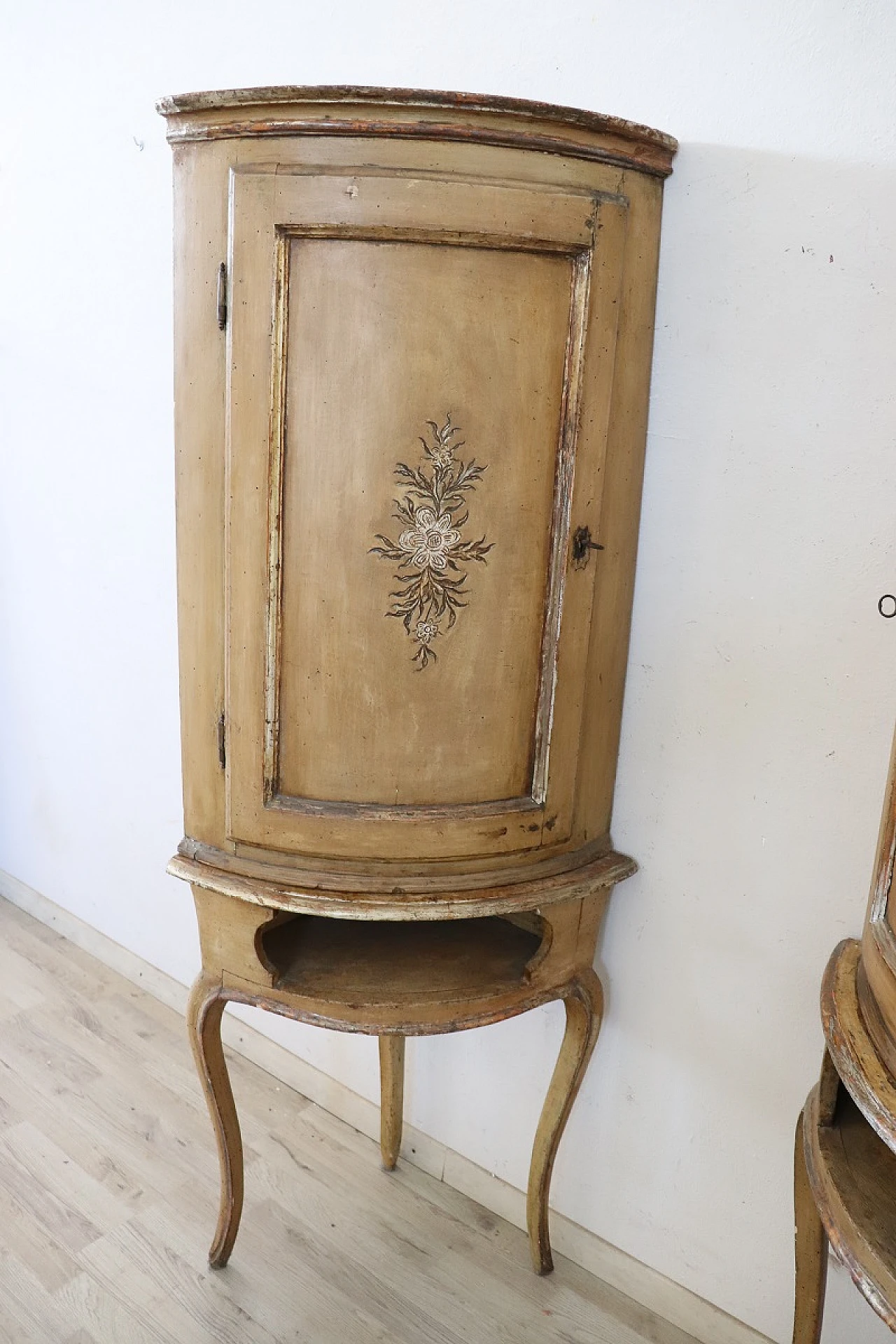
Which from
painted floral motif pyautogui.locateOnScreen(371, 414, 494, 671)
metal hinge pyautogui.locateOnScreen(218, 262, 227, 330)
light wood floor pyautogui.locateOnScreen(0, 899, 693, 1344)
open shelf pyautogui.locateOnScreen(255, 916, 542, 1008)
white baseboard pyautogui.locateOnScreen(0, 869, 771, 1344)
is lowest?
light wood floor pyautogui.locateOnScreen(0, 899, 693, 1344)

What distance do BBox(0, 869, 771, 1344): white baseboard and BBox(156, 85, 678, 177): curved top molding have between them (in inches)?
62.1

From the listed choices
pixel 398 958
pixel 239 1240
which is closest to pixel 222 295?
pixel 398 958

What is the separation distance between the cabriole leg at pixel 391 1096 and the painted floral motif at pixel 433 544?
0.83 metres

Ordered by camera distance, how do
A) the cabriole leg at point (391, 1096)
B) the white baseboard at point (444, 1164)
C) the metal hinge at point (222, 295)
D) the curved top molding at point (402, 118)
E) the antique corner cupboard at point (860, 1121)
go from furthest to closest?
the cabriole leg at point (391, 1096) < the white baseboard at point (444, 1164) < the metal hinge at point (222, 295) < the curved top molding at point (402, 118) < the antique corner cupboard at point (860, 1121)

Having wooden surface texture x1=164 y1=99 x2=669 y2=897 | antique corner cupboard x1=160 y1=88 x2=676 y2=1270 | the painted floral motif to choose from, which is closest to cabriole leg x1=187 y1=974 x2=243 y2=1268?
antique corner cupboard x1=160 y1=88 x2=676 y2=1270

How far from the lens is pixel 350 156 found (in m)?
1.12

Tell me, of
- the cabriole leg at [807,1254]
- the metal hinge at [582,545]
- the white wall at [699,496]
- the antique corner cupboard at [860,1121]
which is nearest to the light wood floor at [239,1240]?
the white wall at [699,496]

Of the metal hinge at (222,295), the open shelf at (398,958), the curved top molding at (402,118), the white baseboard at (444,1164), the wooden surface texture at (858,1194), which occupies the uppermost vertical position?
the curved top molding at (402,118)

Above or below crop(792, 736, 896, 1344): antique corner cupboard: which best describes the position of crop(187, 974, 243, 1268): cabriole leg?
below

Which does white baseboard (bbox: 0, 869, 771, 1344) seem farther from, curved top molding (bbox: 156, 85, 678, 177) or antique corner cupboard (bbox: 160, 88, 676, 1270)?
curved top molding (bbox: 156, 85, 678, 177)

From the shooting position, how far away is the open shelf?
1371 mm

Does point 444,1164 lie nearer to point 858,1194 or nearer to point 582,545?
point 858,1194

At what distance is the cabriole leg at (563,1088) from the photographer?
4.82 feet

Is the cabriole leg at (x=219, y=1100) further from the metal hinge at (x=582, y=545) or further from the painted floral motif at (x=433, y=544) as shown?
the metal hinge at (x=582, y=545)
